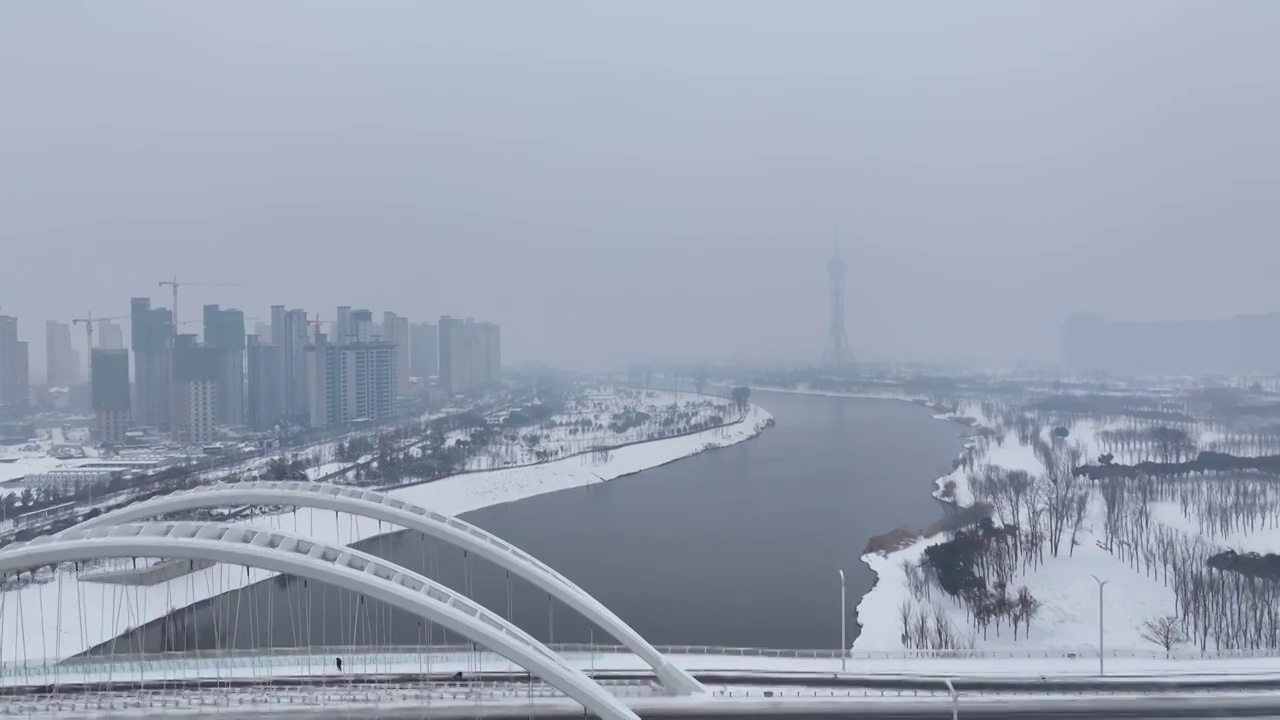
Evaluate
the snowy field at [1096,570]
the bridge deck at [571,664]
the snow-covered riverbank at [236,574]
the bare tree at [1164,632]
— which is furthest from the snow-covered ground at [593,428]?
the bare tree at [1164,632]

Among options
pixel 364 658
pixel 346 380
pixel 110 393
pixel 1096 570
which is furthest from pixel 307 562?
pixel 346 380

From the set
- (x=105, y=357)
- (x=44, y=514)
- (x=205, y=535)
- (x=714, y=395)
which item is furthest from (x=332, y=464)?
(x=714, y=395)

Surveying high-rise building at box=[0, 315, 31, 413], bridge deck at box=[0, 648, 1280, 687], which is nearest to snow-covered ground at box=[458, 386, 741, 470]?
bridge deck at box=[0, 648, 1280, 687]

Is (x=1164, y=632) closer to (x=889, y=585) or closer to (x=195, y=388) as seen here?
(x=889, y=585)

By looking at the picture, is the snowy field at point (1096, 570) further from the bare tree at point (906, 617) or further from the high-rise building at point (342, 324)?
the high-rise building at point (342, 324)

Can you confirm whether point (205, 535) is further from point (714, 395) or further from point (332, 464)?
point (714, 395)

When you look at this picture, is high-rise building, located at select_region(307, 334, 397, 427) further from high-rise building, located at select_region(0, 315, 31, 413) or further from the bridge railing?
the bridge railing
